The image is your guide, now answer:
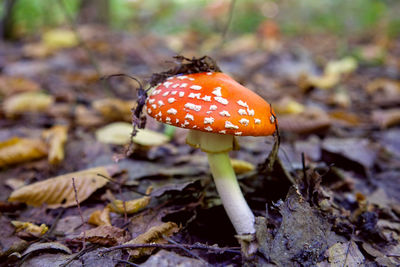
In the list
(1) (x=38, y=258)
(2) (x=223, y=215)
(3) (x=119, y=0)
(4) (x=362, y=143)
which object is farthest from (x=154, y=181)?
(3) (x=119, y=0)

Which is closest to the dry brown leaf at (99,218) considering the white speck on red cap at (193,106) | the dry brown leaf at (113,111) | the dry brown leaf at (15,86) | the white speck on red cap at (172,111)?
the white speck on red cap at (172,111)

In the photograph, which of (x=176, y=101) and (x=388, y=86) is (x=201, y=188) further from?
(x=388, y=86)

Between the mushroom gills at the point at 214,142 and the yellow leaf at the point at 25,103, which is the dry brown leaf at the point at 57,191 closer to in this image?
the mushroom gills at the point at 214,142

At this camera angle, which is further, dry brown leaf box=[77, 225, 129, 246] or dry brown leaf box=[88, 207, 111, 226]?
dry brown leaf box=[88, 207, 111, 226]

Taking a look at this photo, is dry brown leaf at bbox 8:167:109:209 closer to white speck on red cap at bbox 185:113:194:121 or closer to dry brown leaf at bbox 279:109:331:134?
white speck on red cap at bbox 185:113:194:121

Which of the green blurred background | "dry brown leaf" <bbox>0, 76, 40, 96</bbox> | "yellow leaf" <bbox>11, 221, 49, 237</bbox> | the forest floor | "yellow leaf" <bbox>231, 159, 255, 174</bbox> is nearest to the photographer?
the forest floor

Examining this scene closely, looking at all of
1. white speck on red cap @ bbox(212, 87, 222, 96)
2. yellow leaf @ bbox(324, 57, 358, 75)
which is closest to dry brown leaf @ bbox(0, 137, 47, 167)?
white speck on red cap @ bbox(212, 87, 222, 96)

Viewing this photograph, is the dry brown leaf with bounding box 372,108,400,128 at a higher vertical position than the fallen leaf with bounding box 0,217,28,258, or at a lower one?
higher
